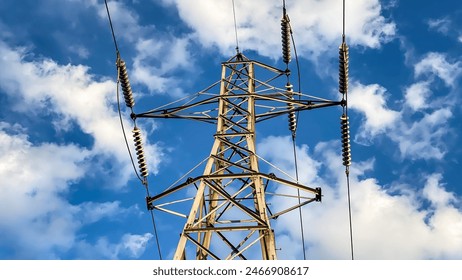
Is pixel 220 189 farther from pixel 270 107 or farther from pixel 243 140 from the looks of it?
pixel 270 107

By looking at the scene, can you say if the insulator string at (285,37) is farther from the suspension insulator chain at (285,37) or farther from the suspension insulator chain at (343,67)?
the suspension insulator chain at (343,67)

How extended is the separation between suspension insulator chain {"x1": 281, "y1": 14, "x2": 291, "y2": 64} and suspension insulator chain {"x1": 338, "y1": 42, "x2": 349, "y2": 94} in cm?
473

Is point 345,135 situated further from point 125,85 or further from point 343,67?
point 125,85

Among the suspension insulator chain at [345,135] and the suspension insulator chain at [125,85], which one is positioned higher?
the suspension insulator chain at [125,85]

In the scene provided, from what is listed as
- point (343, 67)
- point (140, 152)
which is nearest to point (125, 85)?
point (140, 152)

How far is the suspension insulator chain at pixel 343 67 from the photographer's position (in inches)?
699

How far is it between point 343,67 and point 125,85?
7302 mm

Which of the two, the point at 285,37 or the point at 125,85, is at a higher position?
the point at 285,37

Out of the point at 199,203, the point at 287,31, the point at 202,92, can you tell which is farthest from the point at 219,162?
the point at 287,31

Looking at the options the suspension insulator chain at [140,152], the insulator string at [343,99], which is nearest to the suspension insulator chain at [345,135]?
the insulator string at [343,99]

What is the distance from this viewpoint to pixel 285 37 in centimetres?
2305

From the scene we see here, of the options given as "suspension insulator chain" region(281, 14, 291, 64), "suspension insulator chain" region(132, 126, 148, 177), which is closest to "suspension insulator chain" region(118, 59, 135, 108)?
"suspension insulator chain" region(132, 126, 148, 177)

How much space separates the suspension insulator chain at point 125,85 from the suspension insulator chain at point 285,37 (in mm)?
6986

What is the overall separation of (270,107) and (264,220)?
25.0 feet
